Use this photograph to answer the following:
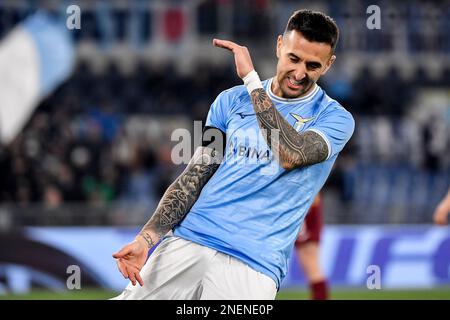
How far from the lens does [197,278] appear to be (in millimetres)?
4383

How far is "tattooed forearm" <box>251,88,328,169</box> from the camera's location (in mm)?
4297

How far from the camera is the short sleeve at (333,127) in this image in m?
4.45

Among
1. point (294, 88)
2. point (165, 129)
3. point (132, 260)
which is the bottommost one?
point (165, 129)

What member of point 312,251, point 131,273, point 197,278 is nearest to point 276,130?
point 197,278

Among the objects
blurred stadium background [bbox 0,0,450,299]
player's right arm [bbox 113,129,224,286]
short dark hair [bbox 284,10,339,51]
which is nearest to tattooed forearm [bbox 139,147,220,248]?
player's right arm [bbox 113,129,224,286]

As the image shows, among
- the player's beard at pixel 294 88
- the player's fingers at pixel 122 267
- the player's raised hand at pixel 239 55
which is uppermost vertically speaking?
the player's raised hand at pixel 239 55

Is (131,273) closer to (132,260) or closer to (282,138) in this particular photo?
(132,260)

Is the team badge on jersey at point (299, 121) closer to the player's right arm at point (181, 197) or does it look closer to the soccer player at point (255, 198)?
the soccer player at point (255, 198)

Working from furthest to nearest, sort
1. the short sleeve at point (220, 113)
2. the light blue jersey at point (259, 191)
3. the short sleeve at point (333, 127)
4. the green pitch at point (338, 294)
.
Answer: the green pitch at point (338, 294)
the short sleeve at point (220, 113)
the short sleeve at point (333, 127)
the light blue jersey at point (259, 191)

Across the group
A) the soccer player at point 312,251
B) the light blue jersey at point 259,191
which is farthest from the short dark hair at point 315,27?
the soccer player at point 312,251

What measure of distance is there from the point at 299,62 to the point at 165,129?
38.5ft

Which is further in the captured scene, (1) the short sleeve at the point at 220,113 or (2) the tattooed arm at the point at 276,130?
(1) the short sleeve at the point at 220,113

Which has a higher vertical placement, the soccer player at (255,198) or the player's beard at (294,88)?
the player's beard at (294,88)

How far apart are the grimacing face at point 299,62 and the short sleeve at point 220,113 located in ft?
0.93
